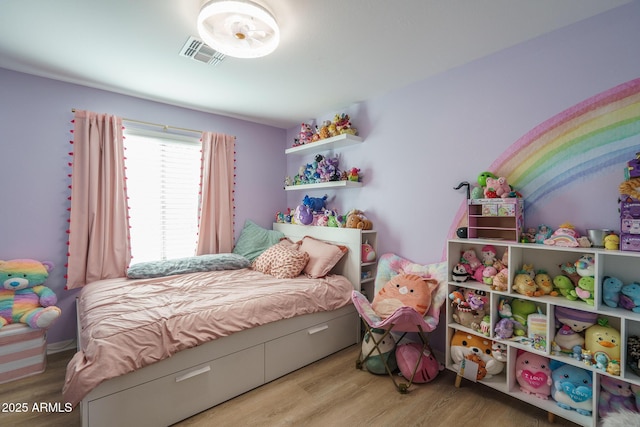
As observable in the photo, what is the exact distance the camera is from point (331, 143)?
10.3ft

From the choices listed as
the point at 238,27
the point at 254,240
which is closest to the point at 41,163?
the point at 254,240

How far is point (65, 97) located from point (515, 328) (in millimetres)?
4153

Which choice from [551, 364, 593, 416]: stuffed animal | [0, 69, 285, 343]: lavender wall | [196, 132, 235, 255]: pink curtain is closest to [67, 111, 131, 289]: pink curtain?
[0, 69, 285, 343]: lavender wall

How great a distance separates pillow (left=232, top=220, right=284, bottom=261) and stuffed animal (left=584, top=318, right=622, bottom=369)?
2.89 metres

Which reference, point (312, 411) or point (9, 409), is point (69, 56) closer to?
point (9, 409)

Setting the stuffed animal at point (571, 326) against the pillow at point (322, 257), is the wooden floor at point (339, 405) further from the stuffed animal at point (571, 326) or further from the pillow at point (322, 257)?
the pillow at point (322, 257)

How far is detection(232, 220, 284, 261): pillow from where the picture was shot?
137 inches

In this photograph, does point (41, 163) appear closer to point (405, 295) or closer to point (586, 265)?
point (405, 295)

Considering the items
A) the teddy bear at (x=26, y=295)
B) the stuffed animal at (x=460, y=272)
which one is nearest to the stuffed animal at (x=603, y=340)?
the stuffed animal at (x=460, y=272)

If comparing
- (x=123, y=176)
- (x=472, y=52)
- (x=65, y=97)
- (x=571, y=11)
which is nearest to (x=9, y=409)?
(x=123, y=176)

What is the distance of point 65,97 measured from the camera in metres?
2.59

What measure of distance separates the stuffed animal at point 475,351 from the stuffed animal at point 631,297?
771mm

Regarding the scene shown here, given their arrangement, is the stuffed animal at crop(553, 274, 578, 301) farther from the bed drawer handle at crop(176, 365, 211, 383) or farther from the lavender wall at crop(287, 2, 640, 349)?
the bed drawer handle at crop(176, 365, 211, 383)

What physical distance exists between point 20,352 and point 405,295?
Answer: 119 inches
